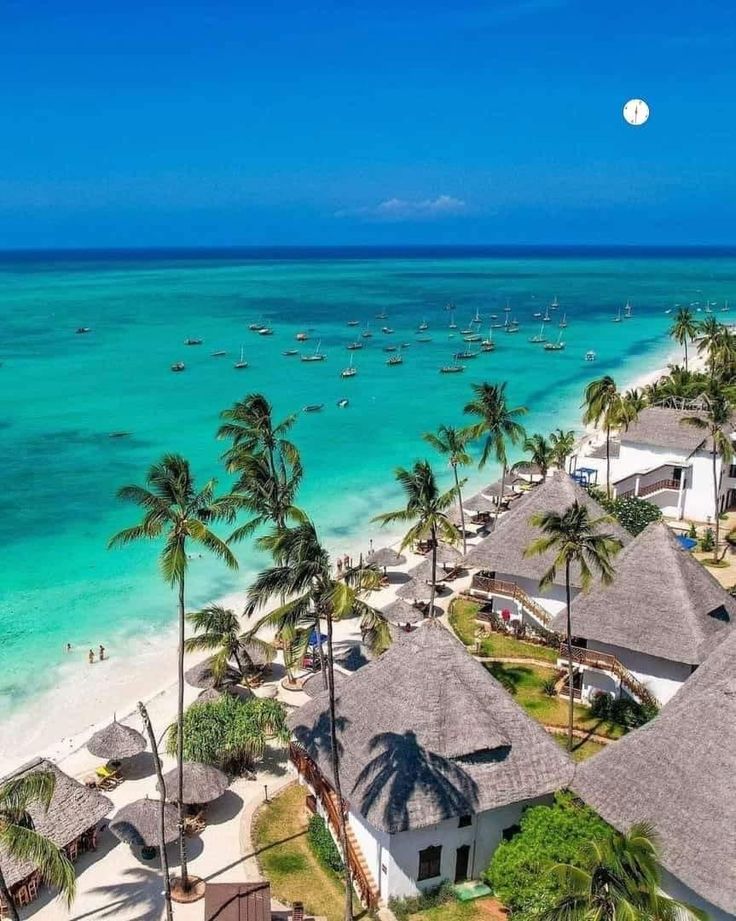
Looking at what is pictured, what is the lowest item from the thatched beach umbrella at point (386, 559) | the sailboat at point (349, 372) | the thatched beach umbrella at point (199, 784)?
the thatched beach umbrella at point (199, 784)

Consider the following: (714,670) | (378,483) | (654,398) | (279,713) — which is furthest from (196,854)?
(654,398)

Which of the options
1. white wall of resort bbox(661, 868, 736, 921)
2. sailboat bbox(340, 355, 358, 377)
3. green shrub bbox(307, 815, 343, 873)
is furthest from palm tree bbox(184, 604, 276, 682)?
sailboat bbox(340, 355, 358, 377)

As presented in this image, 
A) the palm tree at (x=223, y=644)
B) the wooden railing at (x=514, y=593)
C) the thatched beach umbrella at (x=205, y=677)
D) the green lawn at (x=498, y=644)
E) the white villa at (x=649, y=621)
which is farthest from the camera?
the wooden railing at (x=514, y=593)

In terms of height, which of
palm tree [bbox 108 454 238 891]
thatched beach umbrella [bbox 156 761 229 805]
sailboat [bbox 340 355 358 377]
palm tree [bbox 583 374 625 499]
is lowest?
thatched beach umbrella [bbox 156 761 229 805]

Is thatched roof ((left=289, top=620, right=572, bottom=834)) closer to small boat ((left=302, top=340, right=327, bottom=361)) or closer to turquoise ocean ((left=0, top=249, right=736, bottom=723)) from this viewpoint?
turquoise ocean ((left=0, top=249, right=736, bottom=723))

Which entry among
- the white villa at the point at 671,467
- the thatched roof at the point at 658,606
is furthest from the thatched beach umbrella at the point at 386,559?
the white villa at the point at 671,467

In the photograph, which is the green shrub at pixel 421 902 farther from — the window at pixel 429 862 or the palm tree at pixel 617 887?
the palm tree at pixel 617 887
